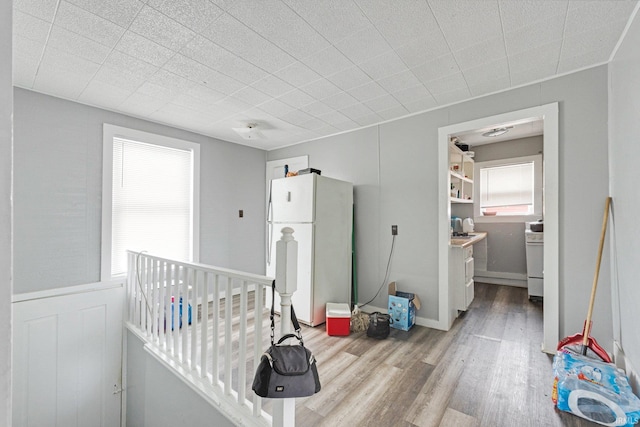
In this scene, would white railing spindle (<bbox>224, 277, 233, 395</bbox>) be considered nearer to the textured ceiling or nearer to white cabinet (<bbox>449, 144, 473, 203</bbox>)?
the textured ceiling

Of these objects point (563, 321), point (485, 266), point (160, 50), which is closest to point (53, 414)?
point (160, 50)

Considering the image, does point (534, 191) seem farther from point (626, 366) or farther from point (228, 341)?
point (228, 341)

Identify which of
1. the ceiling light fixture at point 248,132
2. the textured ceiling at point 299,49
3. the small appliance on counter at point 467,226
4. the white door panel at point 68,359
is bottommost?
the white door panel at point 68,359

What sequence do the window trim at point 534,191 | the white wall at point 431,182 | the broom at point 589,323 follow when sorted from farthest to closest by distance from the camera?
the window trim at point 534,191
the white wall at point 431,182
the broom at point 589,323

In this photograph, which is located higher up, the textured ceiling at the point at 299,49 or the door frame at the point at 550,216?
the textured ceiling at the point at 299,49

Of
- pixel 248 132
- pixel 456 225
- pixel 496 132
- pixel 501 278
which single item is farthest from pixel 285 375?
pixel 501 278

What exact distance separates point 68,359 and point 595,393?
13.9 feet

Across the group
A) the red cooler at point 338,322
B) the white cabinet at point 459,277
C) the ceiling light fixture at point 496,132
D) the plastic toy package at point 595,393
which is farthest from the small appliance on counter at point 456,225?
the plastic toy package at point 595,393

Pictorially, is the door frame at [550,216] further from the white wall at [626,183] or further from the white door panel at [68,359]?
the white door panel at [68,359]

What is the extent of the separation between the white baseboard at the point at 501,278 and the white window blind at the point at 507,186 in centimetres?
114

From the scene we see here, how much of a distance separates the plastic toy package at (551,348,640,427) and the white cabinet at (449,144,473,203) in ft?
6.85

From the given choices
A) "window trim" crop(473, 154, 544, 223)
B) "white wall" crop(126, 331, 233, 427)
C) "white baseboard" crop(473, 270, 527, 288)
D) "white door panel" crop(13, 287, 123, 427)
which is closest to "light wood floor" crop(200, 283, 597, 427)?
"white wall" crop(126, 331, 233, 427)

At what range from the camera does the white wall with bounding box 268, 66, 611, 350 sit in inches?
89.5

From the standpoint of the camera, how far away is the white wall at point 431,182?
7.46ft
